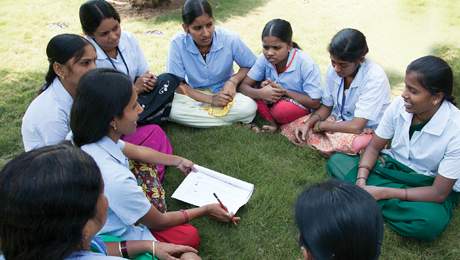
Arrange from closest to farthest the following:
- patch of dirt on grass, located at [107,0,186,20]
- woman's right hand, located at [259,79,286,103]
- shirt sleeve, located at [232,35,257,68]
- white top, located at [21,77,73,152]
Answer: white top, located at [21,77,73,152] → woman's right hand, located at [259,79,286,103] → shirt sleeve, located at [232,35,257,68] → patch of dirt on grass, located at [107,0,186,20]

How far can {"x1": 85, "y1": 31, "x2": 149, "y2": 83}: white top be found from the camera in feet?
10.3

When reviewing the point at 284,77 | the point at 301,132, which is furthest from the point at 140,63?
the point at 301,132

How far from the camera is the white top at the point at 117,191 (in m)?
1.73

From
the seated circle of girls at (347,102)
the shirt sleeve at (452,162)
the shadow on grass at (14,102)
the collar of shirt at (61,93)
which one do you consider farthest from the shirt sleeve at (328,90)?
the shadow on grass at (14,102)

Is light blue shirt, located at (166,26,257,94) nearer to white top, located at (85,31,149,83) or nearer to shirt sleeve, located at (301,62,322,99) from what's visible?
white top, located at (85,31,149,83)

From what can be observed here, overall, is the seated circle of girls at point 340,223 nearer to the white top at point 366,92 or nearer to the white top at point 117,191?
the white top at point 117,191

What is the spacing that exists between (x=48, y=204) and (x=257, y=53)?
183 inches

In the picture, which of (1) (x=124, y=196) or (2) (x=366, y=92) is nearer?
(1) (x=124, y=196)

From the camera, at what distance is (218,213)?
90.7 inches

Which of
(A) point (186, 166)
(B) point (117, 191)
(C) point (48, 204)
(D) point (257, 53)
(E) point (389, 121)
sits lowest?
(A) point (186, 166)

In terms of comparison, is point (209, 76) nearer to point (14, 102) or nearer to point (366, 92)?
point (366, 92)

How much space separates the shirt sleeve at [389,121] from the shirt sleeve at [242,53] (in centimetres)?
180

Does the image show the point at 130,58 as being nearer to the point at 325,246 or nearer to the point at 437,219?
the point at 325,246

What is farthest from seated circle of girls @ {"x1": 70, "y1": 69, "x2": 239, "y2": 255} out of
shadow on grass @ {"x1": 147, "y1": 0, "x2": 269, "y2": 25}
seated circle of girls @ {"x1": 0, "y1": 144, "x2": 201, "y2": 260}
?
shadow on grass @ {"x1": 147, "y1": 0, "x2": 269, "y2": 25}
